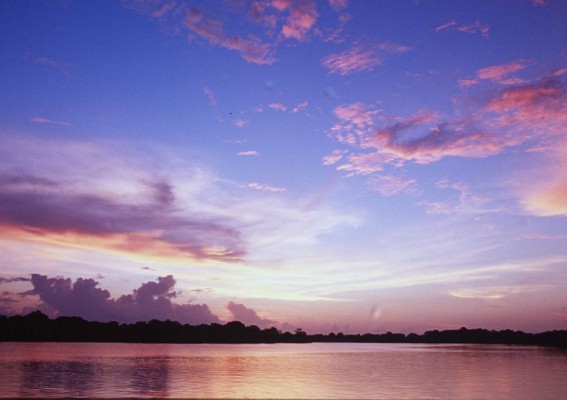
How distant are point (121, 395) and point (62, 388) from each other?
8.73 meters

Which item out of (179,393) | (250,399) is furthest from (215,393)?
(250,399)

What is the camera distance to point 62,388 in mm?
53000

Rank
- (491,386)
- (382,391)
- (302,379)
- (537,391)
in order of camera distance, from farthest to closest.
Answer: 1. (302,379)
2. (491,386)
3. (537,391)
4. (382,391)

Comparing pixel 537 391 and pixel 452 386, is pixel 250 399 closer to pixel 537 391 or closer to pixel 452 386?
pixel 452 386

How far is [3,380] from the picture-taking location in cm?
5862

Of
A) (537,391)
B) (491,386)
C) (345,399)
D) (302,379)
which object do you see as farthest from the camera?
(302,379)

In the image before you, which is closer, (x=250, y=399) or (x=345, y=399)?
(x=250, y=399)

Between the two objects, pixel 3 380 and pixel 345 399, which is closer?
pixel 345 399

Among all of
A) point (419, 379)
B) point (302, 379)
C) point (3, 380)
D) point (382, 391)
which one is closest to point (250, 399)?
point (382, 391)

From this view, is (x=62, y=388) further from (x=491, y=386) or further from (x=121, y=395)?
(x=491, y=386)

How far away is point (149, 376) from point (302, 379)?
2105cm

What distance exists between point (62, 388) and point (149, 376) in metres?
19.3

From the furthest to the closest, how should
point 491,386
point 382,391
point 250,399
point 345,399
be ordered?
point 491,386, point 382,391, point 345,399, point 250,399

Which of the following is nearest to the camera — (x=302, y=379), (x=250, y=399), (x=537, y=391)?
(x=250, y=399)
